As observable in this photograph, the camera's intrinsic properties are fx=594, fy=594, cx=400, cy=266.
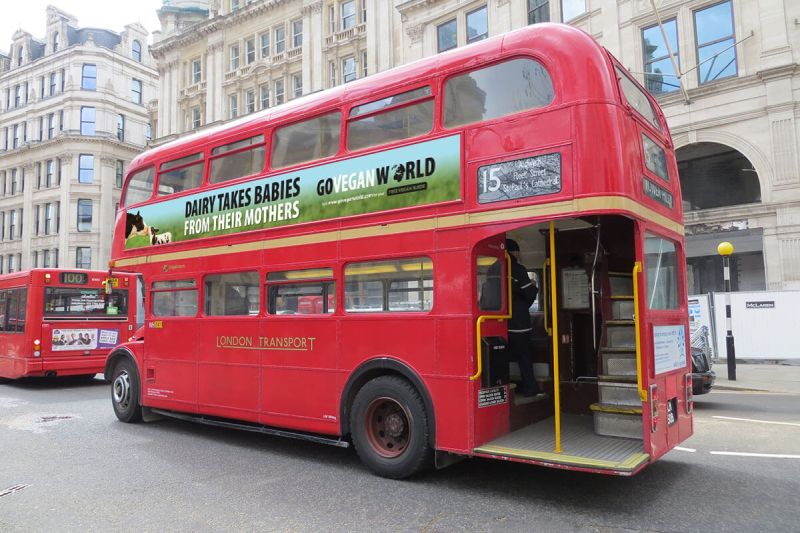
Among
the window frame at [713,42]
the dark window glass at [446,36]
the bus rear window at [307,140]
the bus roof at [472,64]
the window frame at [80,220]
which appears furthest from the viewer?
the window frame at [80,220]

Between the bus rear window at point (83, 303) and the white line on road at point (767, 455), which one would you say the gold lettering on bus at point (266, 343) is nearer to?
the white line on road at point (767, 455)

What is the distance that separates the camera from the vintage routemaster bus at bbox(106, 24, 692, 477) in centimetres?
520

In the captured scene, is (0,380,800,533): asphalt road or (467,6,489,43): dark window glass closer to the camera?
(0,380,800,533): asphalt road

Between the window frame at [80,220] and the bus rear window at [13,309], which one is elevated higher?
the window frame at [80,220]

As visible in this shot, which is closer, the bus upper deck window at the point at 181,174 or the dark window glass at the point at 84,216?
the bus upper deck window at the point at 181,174

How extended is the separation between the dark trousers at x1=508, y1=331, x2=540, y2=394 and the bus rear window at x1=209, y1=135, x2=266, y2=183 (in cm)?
388

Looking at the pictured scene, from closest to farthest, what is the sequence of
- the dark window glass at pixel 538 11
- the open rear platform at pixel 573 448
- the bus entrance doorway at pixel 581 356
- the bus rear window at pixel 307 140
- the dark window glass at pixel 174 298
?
the open rear platform at pixel 573 448
the bus entrance doorway at pixel 581 356
the bus rear window at pixel 307 140
the dark window glass at pixel 174 298
the dark window glass at pixel 538 11

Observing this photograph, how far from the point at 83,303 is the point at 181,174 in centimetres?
789

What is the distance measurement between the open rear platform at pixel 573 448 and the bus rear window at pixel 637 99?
3159 mm

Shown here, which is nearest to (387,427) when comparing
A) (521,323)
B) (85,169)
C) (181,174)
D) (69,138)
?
(521,323)

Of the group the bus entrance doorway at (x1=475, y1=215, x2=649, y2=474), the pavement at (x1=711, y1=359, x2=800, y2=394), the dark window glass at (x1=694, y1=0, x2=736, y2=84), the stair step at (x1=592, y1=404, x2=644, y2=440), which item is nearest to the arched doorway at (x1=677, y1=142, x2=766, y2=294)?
the dark window glass at (x1=694, y1=0, x2=736, y2=84)

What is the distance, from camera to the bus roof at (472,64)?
5.19 meters

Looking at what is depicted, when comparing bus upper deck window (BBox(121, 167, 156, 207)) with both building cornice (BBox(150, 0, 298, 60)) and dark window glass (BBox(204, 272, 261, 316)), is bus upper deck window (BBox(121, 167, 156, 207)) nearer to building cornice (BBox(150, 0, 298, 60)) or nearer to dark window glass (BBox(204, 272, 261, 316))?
dark window glass (BBox(204, 272, 261, 316))

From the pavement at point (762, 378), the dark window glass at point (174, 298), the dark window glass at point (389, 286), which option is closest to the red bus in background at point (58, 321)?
the dark window glass at point (174, 298)
